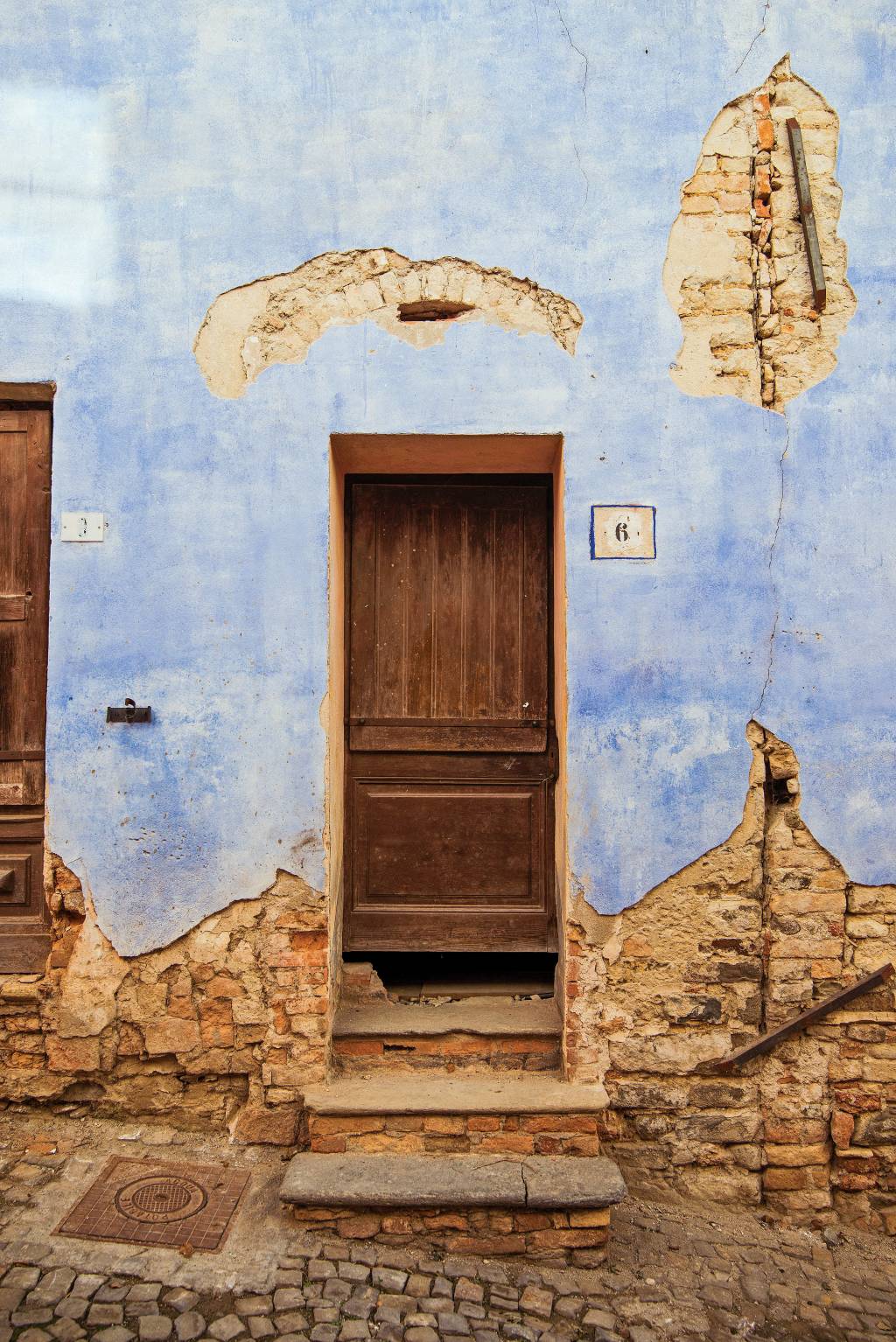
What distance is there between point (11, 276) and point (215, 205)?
0.82m

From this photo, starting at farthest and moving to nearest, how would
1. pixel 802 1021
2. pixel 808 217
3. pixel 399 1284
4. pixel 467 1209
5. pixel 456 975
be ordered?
pixel 456 975, pixel 808 217, pixel 802 1021, pixel 467 1209, pixel 399 1284

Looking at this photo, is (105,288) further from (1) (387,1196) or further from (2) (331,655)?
(1) (387,1196)

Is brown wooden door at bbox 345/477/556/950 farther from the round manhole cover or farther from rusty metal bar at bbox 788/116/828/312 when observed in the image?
rusty metal bar at bbox 788/116/828/312

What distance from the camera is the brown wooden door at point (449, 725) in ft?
12.2

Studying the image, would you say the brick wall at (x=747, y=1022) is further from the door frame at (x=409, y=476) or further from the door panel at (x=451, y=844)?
the door panel at (x=451, y=844)

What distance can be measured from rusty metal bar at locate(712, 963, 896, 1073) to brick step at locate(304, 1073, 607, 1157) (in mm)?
528

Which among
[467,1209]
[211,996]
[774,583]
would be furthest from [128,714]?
[774,583]

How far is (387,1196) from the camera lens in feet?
Result: 9.41

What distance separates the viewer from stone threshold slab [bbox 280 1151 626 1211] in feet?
9.39

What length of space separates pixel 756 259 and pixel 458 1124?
11.1 feet

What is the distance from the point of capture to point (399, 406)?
3332mm

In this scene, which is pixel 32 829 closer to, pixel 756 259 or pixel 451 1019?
pixel 451 1019

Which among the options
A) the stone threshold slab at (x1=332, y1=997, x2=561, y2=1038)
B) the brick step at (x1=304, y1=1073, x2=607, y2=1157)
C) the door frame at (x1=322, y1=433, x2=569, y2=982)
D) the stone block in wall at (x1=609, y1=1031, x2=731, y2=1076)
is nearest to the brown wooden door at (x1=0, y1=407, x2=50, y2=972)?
the door frame at (x1=322, y1=433, x2=569, y2=982)

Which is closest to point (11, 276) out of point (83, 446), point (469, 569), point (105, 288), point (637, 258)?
point (105, 288)
